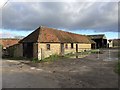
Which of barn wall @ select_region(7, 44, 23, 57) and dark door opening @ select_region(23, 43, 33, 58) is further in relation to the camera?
barn wall @ select_region(7, 44, 23, 57)

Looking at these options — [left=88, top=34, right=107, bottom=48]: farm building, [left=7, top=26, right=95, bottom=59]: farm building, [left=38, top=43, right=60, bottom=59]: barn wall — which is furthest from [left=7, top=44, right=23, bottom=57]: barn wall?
[left=88, top=34, right=107, bottom=48]: farm building

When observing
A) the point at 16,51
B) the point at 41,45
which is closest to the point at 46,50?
the point at 41,45

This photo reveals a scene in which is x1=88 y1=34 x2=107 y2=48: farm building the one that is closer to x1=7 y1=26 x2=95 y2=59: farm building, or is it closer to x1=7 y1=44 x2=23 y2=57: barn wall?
x1=7 y1=26 x2=95 y2=59: farm building

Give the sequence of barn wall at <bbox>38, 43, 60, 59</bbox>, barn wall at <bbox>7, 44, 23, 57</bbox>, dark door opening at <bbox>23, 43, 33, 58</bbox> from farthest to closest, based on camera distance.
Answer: barn wall at <bbox>7, 44, 23, 57</bbox> < dark door opening at <bbox>23, 43, 33, 58</bbox> < barn wall at <bbox>38, 43, 60, 59</bbox>

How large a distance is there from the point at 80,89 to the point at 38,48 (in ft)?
60.1

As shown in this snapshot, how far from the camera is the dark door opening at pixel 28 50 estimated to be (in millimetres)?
29969

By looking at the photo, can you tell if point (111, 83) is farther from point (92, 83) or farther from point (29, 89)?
point (29, 89)

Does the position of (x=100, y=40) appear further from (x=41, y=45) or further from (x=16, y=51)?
(x=41, y=45)

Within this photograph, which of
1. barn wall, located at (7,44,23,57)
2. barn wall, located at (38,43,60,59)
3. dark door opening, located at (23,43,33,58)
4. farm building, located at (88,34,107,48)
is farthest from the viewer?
farm building, located at (88,34,107,48)

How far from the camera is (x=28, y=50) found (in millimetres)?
30312

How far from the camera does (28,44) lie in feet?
100

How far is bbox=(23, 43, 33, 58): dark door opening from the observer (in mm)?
29969

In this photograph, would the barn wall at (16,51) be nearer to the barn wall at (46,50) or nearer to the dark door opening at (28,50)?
the dark door opening at (28,50)

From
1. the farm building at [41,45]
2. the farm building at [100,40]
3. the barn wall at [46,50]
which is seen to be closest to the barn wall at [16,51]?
the farm building at [41,45]
